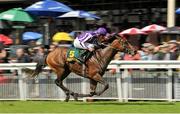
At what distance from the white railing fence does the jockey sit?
2.72ft

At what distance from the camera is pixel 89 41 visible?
14266 mm

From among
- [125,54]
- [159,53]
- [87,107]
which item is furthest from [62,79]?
[159,53]

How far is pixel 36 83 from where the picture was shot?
50.3 feet

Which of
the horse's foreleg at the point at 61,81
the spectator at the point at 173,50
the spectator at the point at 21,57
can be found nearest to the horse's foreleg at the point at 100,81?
the horse's foreleg at the point at 61,81

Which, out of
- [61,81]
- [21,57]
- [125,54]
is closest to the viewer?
[61,81]

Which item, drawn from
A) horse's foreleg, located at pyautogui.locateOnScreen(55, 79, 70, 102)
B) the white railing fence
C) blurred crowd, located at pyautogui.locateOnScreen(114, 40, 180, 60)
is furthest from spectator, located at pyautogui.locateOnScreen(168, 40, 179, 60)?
horse's foreleg, located at pyautogui.locateOnScreen(55, 79, 70, 102)

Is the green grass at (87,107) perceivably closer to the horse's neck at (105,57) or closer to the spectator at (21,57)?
the horse's neck at (105,57)

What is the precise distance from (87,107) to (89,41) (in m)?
1.82

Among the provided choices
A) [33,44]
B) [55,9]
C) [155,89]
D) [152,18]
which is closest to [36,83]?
[155,89]

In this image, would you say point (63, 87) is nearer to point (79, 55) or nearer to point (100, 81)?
point (79, 55)

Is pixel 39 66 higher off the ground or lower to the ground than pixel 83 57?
lower

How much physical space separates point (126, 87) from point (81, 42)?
5.28 ft

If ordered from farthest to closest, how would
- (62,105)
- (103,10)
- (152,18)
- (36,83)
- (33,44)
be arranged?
(103,10), (152,18), (33,44), (36,83), (62,105)

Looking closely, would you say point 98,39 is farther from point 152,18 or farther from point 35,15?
point 152,18
